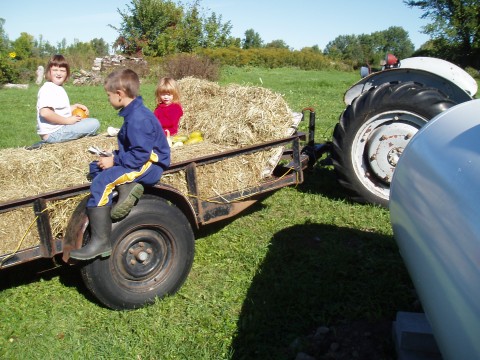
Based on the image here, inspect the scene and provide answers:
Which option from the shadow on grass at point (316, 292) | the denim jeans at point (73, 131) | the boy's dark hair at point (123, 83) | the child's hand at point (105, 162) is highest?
the boy's dark hair at point (123, 83)

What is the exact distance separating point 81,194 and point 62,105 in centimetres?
214

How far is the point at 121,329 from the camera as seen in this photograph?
3328mm

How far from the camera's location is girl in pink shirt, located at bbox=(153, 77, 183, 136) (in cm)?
534

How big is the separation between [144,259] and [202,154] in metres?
1.16

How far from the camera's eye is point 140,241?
3.52 metres

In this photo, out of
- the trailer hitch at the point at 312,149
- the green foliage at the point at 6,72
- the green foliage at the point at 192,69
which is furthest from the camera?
the green foliage at the point at 6,72

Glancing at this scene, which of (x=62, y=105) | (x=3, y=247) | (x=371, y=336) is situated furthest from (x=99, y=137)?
(x=371, y=336)

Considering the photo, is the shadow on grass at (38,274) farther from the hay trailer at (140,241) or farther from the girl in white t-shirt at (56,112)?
the girl in white t-shirt at (56,112)

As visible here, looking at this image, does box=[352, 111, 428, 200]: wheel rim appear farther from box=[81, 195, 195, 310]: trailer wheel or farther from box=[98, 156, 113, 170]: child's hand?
box=[98, 156, 113, 170]: child's hand

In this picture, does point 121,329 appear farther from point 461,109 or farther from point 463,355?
point 461,109

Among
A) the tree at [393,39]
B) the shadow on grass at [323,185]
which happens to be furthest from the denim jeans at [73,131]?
the tree at [393,39]

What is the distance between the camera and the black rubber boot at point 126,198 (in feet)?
10.7

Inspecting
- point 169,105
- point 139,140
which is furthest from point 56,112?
point 139,140

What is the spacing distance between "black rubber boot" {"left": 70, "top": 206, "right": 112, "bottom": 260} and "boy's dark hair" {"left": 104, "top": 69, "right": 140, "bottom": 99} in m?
0.91
